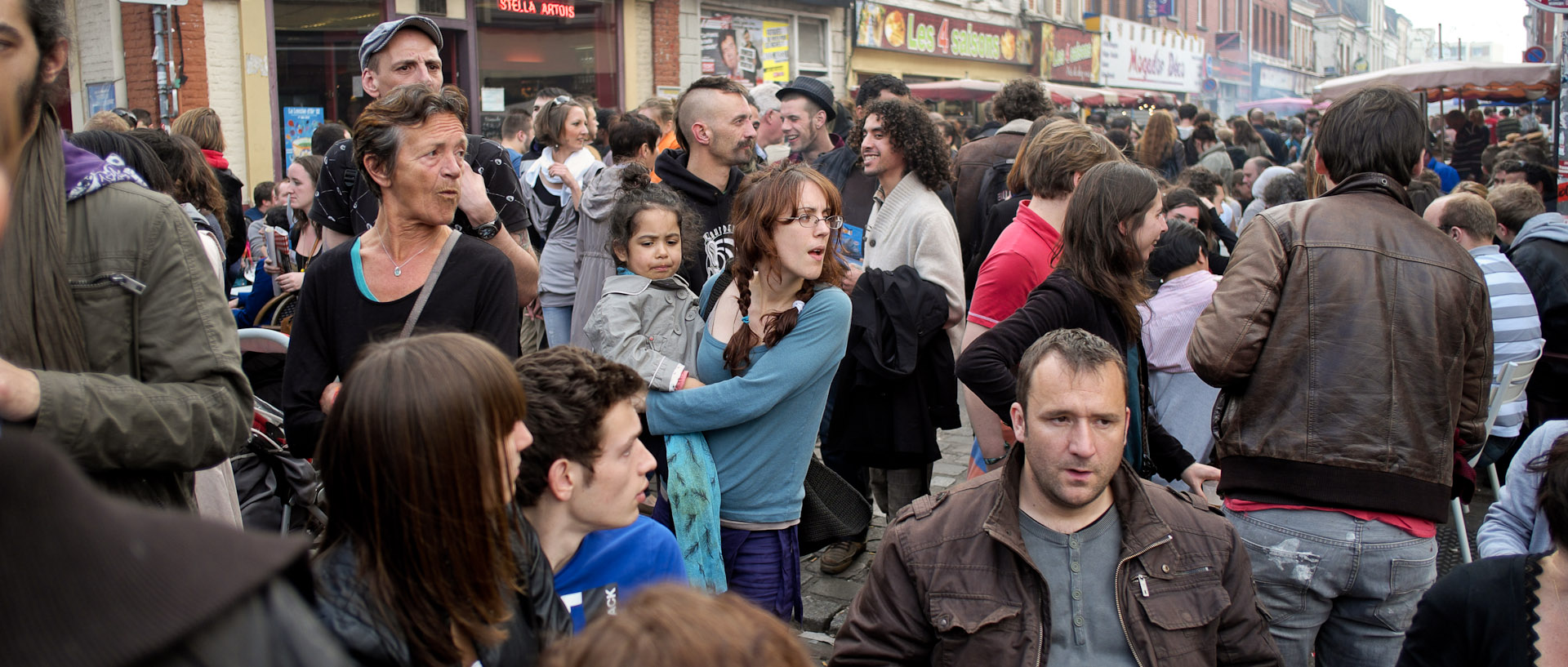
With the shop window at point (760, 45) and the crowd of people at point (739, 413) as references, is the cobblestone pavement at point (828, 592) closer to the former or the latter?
the crowd of people at point (739, 413)

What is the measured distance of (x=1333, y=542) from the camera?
278 cm

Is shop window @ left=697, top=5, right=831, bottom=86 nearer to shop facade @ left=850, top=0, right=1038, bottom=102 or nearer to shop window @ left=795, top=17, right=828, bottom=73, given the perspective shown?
shop window @ left=795, top=17, right=828, bottom=73

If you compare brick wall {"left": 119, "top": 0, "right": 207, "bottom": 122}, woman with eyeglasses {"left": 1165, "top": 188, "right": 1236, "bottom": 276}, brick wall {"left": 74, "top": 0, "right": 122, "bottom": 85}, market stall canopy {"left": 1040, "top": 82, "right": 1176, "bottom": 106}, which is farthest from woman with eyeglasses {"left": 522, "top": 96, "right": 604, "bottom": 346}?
market stall canopy {"left": 1040, "top": 82, "right": 1176, "bottom": 106}

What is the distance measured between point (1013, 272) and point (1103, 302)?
45cm

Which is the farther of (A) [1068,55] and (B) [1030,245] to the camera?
(A) [1068,55]

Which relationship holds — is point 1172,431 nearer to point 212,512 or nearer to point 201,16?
point 212,512

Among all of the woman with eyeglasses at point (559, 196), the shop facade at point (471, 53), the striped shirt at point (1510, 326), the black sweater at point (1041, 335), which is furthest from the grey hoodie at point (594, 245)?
the shop facade at point (471, 53)

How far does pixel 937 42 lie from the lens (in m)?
25.4

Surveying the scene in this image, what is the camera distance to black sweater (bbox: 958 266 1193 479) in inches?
131

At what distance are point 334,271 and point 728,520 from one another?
131 cm

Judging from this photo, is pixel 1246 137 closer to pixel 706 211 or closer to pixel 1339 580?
pixel 706 211

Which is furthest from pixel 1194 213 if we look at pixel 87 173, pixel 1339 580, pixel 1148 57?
pixel 1148 57

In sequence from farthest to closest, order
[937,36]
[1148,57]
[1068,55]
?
1. [1148,57]
2. [1068,55]
3. [937,36]

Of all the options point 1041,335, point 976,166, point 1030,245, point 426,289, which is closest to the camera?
point 426,289
